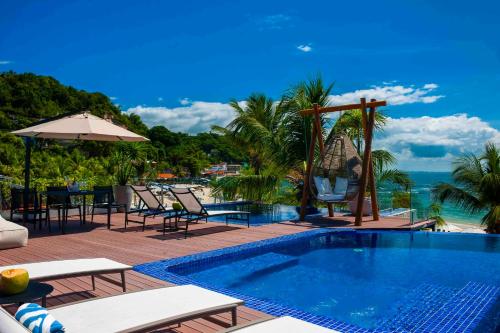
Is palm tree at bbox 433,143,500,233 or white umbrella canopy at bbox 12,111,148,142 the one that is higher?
white umbrella canopy at bbox 12,111,148,142

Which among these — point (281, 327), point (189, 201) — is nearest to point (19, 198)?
point (189, 201)

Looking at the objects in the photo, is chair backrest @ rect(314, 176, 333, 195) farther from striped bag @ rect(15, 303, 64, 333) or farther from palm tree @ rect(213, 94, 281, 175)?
striped bag @ rect(15, 303, 64, 333)

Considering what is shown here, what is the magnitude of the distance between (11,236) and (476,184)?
35.9ft

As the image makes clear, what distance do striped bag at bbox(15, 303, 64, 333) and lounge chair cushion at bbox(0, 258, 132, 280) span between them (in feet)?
4.73

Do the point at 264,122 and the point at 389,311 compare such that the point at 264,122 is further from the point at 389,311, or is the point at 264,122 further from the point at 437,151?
the point at 437,151

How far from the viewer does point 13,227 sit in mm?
6309

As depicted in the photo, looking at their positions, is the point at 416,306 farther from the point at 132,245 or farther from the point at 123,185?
the point at 123,185

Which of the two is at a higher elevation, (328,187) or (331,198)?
(328,187)

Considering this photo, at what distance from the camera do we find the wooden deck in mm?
4047

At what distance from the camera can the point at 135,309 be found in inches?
105

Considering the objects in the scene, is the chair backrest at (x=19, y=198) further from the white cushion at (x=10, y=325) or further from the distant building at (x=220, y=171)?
the distant building at (x=220, y=171)

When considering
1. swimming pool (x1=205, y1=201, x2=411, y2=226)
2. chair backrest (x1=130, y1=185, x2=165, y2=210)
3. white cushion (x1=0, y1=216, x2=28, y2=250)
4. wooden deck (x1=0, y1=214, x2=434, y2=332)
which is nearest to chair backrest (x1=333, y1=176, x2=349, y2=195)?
swimming pool (x1=205, y1=201, x2=411, y2=226)

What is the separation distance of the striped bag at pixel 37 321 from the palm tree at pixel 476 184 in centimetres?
1083

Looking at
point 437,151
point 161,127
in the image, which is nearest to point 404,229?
point 161,127
